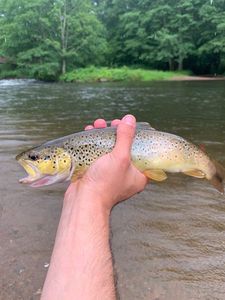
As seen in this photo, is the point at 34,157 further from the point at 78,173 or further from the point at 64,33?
the point at 64,33

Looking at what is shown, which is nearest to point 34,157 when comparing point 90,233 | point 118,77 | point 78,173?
point 78,173

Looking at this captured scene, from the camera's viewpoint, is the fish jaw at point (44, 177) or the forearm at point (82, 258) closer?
the forearm at point (82, 258)

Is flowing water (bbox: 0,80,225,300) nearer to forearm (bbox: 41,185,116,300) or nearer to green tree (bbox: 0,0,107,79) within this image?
forearm (bbox: 41,185,116,300)

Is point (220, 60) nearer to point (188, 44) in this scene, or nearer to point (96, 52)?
point (188, 44)

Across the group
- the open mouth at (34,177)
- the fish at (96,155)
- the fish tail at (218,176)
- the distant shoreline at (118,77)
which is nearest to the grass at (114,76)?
the distant shoreline at (118,77)

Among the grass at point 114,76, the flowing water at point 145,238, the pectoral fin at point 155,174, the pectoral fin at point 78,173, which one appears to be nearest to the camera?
the pectoral fin at point 78,173

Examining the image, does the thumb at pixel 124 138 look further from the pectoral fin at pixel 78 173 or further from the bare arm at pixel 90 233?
the pectoral fin at pixel 78 173

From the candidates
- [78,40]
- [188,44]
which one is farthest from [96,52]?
[188,44]
